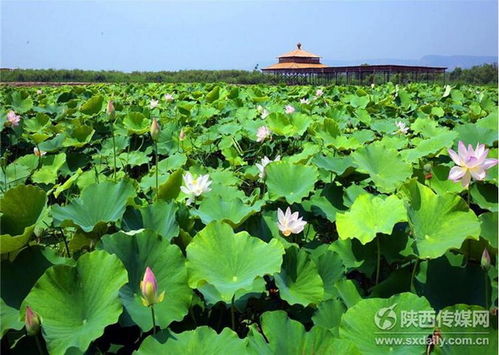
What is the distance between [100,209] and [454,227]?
3.31ft

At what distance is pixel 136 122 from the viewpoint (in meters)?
2.90

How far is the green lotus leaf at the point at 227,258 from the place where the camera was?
0.96 m

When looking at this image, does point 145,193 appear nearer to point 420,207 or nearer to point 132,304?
point 132,304

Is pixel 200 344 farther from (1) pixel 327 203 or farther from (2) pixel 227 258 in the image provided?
(1) pixel 327 203

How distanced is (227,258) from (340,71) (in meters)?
18.6

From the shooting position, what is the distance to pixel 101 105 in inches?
137

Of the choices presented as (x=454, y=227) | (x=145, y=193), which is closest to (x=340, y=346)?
(x=454, y=227)

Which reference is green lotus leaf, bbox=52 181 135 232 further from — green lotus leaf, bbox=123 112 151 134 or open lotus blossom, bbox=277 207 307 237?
green lotus leaf, bbox=123 112 151 134

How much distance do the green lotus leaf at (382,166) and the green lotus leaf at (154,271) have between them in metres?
0.84

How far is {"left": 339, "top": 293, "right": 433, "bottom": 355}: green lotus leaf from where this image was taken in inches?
33.0

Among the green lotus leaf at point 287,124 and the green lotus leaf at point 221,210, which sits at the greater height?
the green lotus leaf at point 287,124

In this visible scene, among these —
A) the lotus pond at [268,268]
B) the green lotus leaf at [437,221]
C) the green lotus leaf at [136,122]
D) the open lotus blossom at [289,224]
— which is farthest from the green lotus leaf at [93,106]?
the green lotus leaf at [437,221]

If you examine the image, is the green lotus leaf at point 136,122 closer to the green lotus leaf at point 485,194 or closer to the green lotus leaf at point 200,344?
the green lotus leaf at point 485,194

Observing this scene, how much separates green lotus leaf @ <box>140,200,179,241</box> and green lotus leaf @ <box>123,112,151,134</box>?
1677 millimetres
